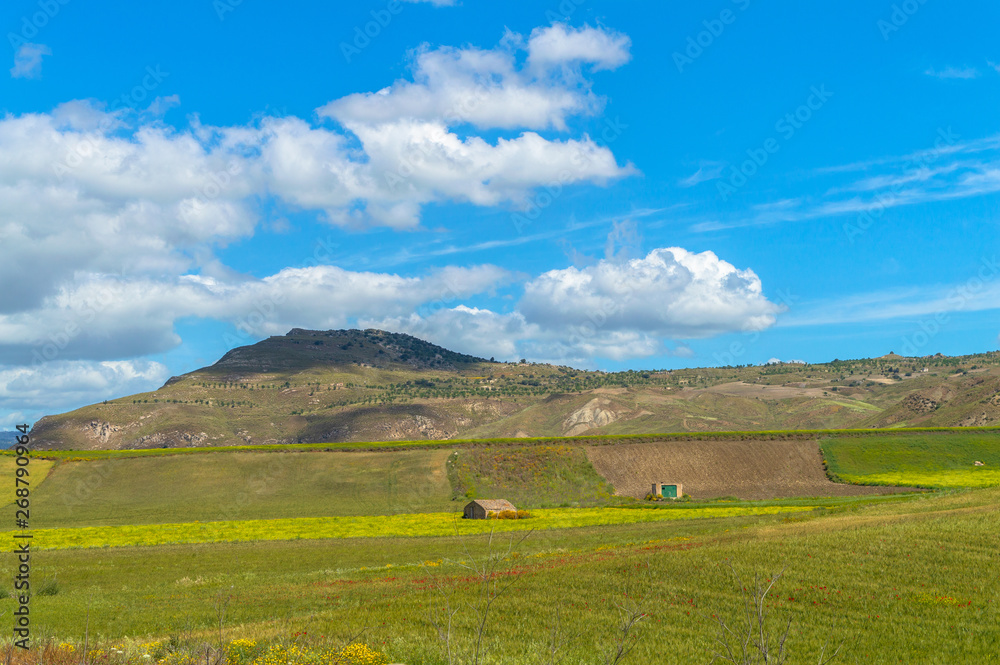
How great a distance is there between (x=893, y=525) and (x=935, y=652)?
1966 cm

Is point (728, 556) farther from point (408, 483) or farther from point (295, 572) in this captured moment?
Result: point (408, 483)

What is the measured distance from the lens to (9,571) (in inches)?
1622

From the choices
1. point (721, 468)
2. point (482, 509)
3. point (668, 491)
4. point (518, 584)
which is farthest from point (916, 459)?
point (518, 584)

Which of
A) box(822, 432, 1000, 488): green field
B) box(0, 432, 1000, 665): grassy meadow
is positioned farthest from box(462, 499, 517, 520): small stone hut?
box(822, 432, 1000, 488): green field

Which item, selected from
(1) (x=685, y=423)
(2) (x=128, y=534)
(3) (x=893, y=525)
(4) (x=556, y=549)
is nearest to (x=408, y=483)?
(2) (x=128, y=534)

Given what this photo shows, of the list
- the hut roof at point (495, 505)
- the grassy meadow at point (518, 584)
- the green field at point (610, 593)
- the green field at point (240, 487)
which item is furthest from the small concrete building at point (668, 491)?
the green field at point (610, 593)

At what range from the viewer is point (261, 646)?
66.7 ft

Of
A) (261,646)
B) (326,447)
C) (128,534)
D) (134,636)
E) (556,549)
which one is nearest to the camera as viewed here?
(261,646)

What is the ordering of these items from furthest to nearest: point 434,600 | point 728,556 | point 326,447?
point 326,447, point 728,556, point 434,600

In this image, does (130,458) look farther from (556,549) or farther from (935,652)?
(935,652)

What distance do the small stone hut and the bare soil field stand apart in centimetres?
2617

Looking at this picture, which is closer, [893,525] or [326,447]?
[893,525]

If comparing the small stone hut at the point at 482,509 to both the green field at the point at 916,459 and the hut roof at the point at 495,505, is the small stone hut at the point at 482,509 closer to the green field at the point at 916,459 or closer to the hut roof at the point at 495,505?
the hut roof at the point at 495,505

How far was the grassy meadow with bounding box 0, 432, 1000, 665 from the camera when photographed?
20.1 m
